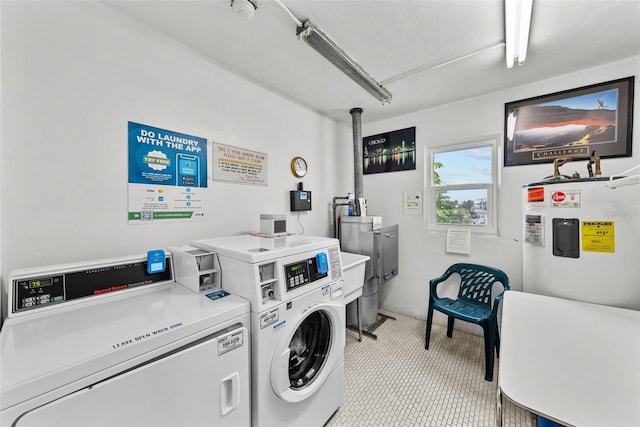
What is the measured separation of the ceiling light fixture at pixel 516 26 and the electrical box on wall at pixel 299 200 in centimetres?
200

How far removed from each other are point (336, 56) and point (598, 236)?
203cm

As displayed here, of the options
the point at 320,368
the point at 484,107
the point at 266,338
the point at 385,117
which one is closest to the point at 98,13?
the point at 266,338

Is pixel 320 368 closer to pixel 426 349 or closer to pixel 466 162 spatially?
pixel 426 349

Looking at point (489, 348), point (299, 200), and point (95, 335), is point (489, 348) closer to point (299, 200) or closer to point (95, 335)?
point (299, 200)

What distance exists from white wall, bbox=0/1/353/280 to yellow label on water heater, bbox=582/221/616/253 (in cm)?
248

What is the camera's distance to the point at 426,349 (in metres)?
2.31

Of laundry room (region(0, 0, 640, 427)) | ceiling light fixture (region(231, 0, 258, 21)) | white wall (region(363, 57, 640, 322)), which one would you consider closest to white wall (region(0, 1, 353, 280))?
laundry room (region(0, 0, 640, 427))

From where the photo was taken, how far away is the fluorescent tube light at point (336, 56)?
150 cm

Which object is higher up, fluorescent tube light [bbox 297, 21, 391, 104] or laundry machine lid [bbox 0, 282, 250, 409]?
fluorescent tube light [bbox 297, 21, 391, 104]

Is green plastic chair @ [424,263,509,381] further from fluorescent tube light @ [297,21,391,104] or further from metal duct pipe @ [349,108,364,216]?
fluorescent tube light @ [297,21,391,104]

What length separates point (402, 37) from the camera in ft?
5.45

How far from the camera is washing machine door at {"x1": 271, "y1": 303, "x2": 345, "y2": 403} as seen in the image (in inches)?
51.6

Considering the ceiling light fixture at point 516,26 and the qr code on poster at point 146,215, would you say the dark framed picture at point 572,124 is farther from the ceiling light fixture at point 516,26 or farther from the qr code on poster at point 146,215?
the qr code on poster at point 146,215

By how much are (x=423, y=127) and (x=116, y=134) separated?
2.95m
